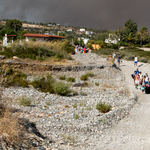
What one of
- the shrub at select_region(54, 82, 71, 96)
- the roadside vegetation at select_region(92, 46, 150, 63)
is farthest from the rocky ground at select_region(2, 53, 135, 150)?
the roadside vegetation at select_region(92, 46, 150, 63)

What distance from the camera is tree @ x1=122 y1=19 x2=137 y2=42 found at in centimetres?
8493

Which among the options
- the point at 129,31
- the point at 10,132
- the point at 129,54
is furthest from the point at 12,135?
the point at 129,31

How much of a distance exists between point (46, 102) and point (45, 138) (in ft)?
16.2

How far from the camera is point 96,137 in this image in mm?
7918

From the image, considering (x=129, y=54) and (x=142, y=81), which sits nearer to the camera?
(x=142, y=81)

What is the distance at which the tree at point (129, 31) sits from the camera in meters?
84.9

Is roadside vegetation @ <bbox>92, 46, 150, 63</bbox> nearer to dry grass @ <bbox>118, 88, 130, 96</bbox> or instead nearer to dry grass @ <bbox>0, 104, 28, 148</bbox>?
dry grass @ <bbox>118, 88, 130, 96</bbox>

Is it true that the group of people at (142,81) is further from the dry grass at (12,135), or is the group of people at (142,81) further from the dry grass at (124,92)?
the dry grass at (12,135)

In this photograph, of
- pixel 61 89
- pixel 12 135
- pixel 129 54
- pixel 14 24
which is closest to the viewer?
pixel 12 135

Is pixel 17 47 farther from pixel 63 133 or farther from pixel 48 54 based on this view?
pixel 63 133

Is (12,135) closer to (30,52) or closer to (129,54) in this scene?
(30,52)

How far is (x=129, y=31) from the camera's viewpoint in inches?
3529

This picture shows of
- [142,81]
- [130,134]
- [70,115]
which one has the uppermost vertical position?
[142,81]

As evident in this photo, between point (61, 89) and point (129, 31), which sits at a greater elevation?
point (129, 31)
